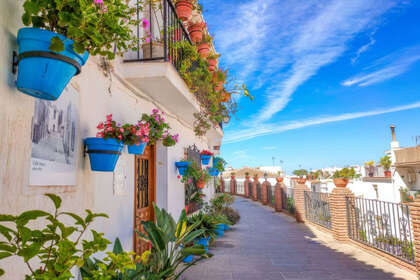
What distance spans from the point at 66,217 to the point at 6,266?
682 millimetres

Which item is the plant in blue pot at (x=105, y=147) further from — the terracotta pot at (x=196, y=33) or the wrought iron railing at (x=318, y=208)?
the wrought iron railing at (x=318, y=208)

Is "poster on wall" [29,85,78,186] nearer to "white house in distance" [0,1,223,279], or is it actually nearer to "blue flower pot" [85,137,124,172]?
"white house in distance" [0,1,223,279]

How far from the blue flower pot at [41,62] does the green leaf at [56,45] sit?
8 centimetres

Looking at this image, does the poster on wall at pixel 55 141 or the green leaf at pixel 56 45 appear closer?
the green leaf at pixel 56 45

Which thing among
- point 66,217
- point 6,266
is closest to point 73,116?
point 66,217

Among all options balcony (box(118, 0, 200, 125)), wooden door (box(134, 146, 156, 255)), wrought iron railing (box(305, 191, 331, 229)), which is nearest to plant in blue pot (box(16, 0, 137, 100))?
balcony (box(118, 0, 200, 125))

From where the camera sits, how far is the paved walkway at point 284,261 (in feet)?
15.1

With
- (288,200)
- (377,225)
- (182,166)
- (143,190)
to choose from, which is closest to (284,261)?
(182,166)

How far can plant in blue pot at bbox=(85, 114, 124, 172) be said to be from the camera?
2.51m

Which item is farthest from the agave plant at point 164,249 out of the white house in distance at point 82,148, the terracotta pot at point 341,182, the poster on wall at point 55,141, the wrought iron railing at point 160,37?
the terracotta pot at point 341,182

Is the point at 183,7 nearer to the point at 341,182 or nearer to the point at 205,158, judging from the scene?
the point at 205,158

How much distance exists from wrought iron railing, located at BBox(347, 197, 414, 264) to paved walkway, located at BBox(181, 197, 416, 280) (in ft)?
1.09

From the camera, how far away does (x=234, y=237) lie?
7648 millimetres

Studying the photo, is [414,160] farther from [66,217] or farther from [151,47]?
[66,217]
